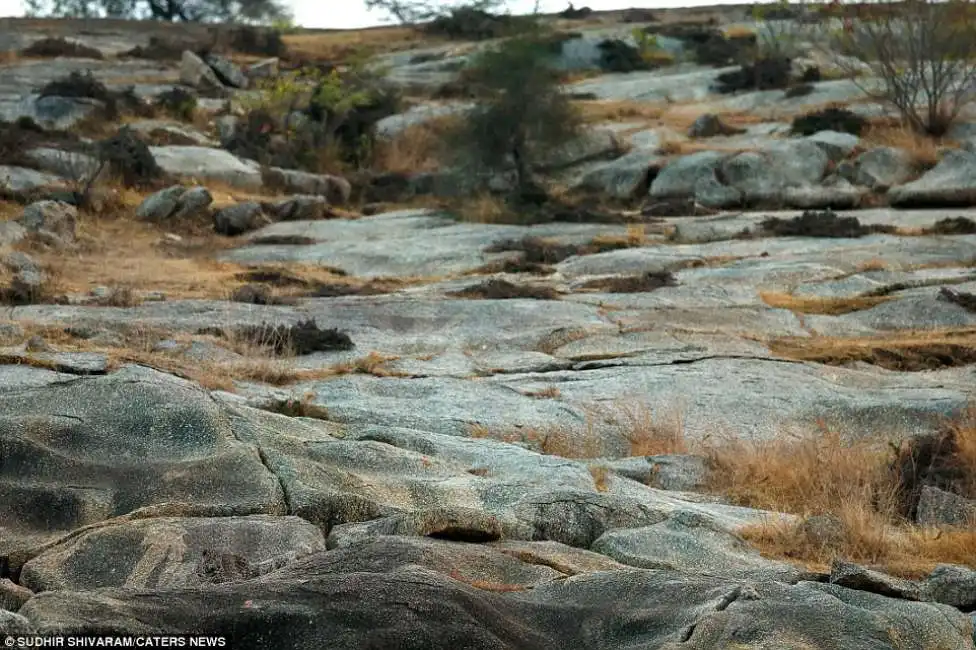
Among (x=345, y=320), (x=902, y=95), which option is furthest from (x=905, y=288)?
(x=902, y=95)

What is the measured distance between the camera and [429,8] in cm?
4200

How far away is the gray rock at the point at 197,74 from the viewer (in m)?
29.0

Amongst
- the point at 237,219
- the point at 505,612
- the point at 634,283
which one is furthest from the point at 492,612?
the point at 237,219

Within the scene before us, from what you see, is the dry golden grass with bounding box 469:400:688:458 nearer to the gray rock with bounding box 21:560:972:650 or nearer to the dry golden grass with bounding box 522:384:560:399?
the dry golden grass with bounding box 522:384:560:399

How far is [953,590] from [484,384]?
5100mm

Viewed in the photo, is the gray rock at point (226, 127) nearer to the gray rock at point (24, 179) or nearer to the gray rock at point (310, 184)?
the gray rock at point (310, 184)

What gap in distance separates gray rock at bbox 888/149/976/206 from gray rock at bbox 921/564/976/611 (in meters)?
14.9

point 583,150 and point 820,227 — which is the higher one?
point 583,150

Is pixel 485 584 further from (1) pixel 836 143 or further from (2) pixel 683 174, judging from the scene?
(1) pixel 836 143

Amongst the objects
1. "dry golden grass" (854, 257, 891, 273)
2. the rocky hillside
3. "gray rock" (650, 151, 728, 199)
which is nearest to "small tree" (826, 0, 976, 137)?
the rocky hillside

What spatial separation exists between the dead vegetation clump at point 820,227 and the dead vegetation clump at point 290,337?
25.6 ft

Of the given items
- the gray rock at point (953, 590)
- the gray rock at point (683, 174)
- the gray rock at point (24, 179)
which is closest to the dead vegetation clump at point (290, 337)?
the gray rock at point (953, 590)

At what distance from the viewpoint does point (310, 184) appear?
2159 centimetres

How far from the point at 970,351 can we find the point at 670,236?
676 centimetres
